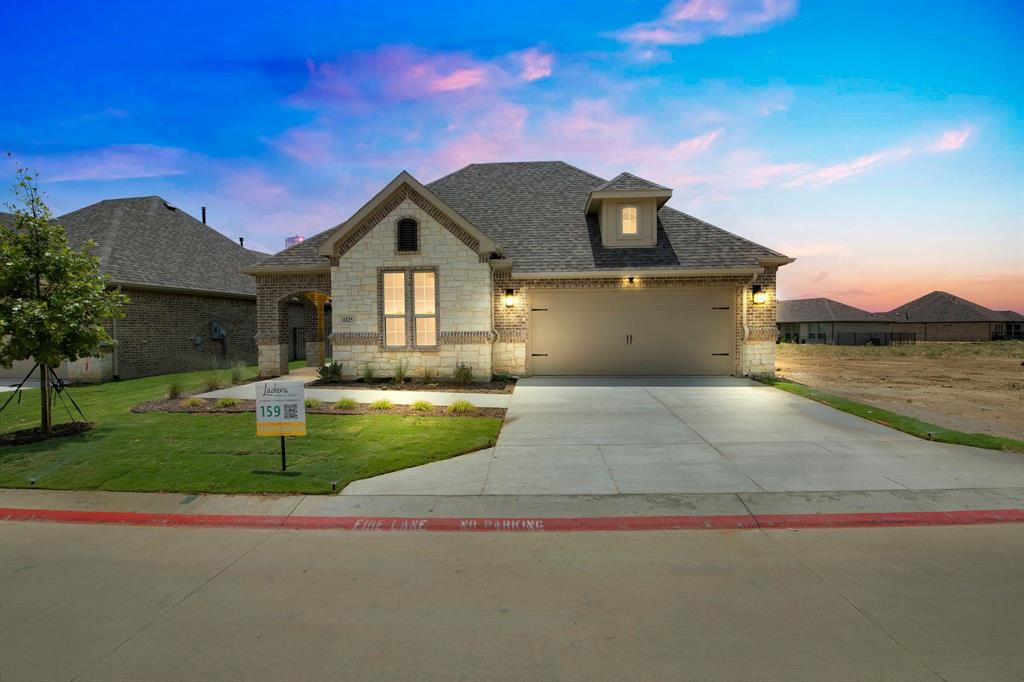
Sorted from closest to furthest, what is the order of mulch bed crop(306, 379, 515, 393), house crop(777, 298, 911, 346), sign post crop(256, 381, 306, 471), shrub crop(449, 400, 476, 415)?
sign post crop(256, 381, 306, 471) → shrub crop(449, 400, 476, 415) → mulch bed crop(306, 379, 515, 393) → house crop(777, 298, 911, 346)

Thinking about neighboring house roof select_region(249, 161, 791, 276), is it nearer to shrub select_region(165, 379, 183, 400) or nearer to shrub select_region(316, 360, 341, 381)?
shrub select_region(316, 360, 341, 381)

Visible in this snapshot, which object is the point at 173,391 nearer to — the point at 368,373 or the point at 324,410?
the point at 324,410

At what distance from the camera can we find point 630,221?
18.0 metres

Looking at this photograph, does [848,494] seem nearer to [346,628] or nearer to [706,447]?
[706,447]

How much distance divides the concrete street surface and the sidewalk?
0.88ft

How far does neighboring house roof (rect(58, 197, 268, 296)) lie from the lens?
19.2 metres

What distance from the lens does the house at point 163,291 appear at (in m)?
18.3

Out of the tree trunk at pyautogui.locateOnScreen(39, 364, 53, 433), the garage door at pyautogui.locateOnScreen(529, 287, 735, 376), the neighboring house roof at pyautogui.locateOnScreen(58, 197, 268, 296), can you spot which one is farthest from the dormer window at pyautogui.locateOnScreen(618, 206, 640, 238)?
the neighboring house roof at pyautogui.locateOnScreen(58, 197, 268, 296)

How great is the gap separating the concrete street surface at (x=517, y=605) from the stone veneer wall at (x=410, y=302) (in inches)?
437

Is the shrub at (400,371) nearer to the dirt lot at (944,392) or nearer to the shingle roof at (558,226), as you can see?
the shingle roof at (558,226)

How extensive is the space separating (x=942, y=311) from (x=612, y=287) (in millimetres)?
80375

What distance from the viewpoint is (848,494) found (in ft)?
19.9

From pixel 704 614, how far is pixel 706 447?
196 inches

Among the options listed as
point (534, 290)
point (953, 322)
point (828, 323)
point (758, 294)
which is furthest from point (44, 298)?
point (953, 322)
